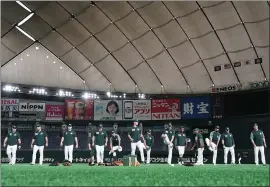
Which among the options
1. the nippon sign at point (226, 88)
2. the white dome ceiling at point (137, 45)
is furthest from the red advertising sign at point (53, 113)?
the nippon sign at point (226, 88)

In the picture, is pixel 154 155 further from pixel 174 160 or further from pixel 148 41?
pixel 148 41

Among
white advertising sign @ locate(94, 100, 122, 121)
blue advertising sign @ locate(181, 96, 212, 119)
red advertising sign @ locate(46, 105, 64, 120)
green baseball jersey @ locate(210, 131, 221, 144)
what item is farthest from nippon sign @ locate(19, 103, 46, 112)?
green baseball jersey @ locate(210, 131, 221, 144)

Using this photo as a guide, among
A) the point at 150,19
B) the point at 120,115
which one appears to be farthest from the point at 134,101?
the point at 150,19

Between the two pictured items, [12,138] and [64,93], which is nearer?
[12,138]

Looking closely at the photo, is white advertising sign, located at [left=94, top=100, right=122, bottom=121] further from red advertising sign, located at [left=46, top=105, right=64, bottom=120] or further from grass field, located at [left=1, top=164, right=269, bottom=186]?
grass field, located at [left=1, top=164, right=269, bottom=186]

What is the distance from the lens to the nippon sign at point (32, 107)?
108ft

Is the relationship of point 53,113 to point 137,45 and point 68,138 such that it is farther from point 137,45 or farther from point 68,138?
point 68,138

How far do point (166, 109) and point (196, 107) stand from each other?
9.32 feet

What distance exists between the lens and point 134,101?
32469 millimetres

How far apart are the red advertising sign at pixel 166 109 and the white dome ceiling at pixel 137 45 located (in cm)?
233

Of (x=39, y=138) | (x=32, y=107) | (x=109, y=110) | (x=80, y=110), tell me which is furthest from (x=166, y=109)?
(x=39, y=138)

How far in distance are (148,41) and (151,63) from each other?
2.42m

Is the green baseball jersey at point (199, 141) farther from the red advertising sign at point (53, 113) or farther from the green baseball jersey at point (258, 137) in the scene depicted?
the red advertising sign at point (53, 113)

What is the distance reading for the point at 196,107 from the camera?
30.4 m
